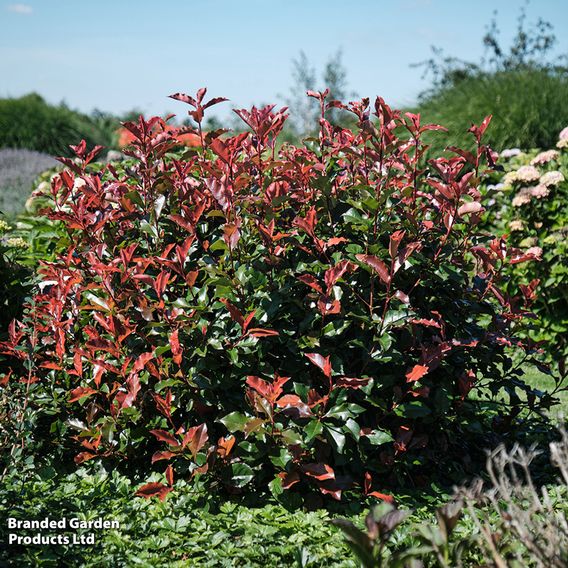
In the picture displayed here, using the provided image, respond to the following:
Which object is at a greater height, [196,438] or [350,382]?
[350,382]

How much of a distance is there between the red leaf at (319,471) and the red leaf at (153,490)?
0.58 meters

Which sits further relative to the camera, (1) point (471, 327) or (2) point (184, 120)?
(2) point (184, 120)

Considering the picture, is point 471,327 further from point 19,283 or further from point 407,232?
point 19,283

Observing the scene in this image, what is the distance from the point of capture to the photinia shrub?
2713 millimetres

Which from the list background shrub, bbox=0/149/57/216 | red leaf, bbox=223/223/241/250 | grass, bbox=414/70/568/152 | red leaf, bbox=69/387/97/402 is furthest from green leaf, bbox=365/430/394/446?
background shrub, bbox=0/149/57/216

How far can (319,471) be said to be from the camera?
266 cm

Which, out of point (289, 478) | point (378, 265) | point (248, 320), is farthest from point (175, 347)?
point (378, 265)

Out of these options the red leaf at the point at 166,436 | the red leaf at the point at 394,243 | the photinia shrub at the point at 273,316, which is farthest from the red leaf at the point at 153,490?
the red leaf at the point at 394,243

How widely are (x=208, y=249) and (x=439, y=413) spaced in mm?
1211

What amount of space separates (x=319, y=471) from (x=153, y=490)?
27.2 inches

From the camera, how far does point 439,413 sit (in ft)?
9.62

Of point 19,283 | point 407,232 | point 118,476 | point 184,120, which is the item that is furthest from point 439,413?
point 184,120

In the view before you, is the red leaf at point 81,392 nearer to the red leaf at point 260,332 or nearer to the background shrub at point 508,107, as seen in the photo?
the red leaf at point 260,332

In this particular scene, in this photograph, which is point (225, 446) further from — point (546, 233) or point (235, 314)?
point (546, 233)
